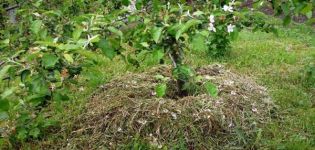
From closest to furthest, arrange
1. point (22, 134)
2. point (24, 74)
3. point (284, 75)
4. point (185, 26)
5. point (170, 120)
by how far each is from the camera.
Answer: point (24, 74), point (185, 26), point (22, 134), point (170, 120), point (284, 75)

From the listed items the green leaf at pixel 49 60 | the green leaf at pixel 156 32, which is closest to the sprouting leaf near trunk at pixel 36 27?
the green leaf at pixel 49 60

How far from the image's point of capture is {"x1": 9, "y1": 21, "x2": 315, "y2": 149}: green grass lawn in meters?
3.95

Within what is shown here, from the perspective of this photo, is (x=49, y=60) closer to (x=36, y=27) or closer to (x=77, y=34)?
(x=77, y=34)

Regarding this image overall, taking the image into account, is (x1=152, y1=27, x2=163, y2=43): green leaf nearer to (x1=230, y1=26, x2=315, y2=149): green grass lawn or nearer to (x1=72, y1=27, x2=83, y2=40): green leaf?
(x1=72, y1=27, x2=83, y2=40): green leaf

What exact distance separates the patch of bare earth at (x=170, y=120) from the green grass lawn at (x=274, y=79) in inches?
6.0

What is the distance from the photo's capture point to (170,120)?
151 inches

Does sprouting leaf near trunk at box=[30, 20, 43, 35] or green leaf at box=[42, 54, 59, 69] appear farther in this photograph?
sprouting leaf near trunk at box=[30, 20, 43, 35]

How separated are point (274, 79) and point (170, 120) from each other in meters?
2.05

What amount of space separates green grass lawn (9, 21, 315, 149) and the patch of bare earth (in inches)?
6.0

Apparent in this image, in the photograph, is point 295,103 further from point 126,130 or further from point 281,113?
point 126,130

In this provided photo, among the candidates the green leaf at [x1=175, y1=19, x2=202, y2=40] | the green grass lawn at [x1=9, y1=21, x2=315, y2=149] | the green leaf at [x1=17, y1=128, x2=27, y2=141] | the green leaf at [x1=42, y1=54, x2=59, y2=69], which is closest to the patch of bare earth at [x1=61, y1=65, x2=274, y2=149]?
the green grass lawn at [x1=9, y1=21, x2=315, y2=149]

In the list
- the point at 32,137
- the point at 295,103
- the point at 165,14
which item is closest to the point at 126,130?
the point at 32,137

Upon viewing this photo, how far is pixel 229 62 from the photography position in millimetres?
6062

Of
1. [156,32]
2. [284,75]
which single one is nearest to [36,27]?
[156,32]
